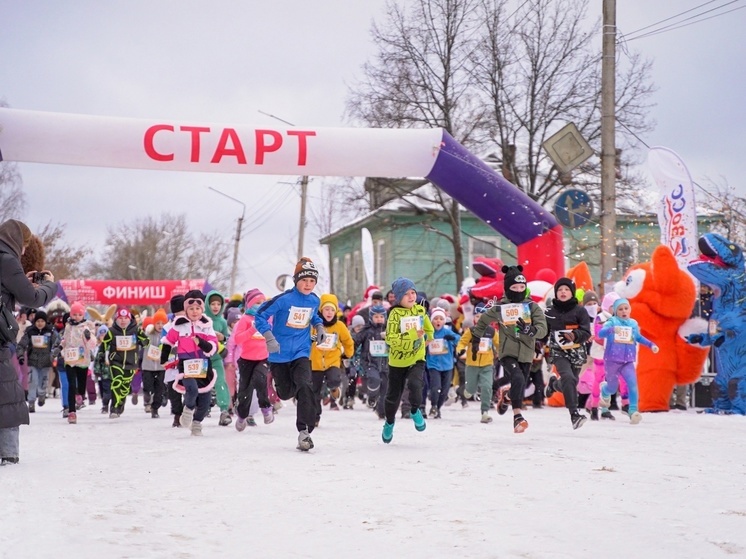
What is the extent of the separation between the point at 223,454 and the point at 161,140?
26.7ft

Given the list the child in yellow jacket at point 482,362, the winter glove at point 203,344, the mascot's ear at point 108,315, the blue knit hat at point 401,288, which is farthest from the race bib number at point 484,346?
the mascot's ear at point 108,315

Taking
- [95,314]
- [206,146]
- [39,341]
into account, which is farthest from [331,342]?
[95,314]

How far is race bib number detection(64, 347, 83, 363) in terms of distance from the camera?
49.5 feet

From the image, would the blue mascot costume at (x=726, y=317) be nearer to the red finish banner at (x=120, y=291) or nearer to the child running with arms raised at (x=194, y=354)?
the child running with arms raised at (x=194, y=354)

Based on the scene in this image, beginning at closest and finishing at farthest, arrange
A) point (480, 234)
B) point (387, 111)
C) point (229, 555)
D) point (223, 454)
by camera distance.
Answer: point (229, 555) < point (223, 454) < point (387, 111) < point (480, 234)

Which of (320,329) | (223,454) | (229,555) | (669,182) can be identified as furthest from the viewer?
(669,182)

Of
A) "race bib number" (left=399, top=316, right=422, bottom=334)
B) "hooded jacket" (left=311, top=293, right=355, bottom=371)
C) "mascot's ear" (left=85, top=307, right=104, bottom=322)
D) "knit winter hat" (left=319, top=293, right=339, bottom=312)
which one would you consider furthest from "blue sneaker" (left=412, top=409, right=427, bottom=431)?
"mascot's ear" (left=85, top=307, right=104, bottom=322)

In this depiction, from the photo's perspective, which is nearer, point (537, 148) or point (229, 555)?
point (229, 555)

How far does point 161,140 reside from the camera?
16547 mm

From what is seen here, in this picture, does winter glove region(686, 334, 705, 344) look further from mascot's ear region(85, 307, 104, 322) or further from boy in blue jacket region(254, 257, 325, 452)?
mascot's ear region(85, 307, 104, 322)

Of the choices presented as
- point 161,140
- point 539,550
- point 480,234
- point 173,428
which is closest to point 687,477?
point 539,550

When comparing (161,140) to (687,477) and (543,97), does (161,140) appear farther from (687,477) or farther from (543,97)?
(543,97)

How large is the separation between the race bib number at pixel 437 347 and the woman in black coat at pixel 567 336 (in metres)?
2.41

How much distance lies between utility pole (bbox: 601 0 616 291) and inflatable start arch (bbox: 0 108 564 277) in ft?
3.67
